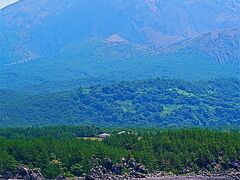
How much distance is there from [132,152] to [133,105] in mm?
65674

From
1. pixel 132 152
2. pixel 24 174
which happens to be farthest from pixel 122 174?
pixel 24 174

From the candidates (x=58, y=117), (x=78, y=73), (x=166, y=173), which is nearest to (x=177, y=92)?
(x=58, y=117)

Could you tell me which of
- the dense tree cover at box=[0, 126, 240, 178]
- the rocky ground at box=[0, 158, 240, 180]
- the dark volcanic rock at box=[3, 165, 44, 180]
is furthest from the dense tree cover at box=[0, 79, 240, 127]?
the dark volcanic rock at box=[3, 165, 44, 180]

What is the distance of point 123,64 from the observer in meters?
197

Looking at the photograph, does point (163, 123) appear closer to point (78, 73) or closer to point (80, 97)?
point (80, 97)

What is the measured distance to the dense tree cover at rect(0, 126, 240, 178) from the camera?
5422 cm

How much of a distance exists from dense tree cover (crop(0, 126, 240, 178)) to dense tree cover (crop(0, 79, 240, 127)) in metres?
40.5

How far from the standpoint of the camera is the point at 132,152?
57812 millimetres

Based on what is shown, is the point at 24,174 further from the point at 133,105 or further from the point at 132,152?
the point at 133,105

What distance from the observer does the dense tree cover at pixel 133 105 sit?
109125 mm

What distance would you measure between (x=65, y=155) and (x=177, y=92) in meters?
74.9

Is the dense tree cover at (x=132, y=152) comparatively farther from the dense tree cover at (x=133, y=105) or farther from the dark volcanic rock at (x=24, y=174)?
the dense tree cover at (x=133, y=105)

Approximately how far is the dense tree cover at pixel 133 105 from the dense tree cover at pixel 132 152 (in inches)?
1594

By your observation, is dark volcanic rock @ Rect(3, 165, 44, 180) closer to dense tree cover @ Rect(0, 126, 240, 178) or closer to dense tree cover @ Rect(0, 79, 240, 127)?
dense tree cover @ Rect(0, 126, 240, 178)
